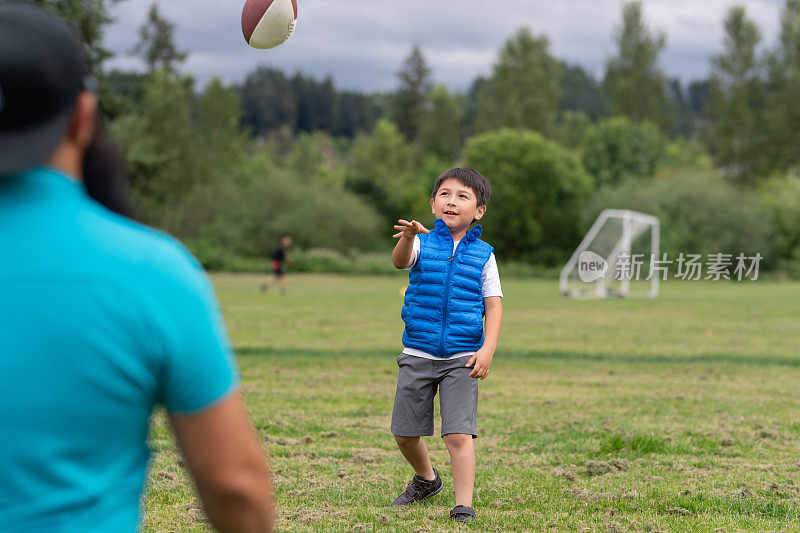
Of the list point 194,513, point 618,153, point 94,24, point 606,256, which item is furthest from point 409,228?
point 618,153

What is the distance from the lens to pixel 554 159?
186ft

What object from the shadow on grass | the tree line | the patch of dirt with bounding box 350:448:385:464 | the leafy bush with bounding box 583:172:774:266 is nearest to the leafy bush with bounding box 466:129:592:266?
the tree line

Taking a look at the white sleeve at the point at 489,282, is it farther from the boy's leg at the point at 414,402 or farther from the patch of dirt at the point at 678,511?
the patch of dirt at the point at 678,511

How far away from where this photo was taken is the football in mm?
6754

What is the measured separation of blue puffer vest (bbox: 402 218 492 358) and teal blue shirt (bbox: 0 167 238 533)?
3308 millimetres

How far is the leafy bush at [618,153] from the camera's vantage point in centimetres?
6731

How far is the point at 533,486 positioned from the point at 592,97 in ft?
473

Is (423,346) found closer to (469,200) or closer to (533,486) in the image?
(469,200)

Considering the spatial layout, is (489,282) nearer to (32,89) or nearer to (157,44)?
(32,89)

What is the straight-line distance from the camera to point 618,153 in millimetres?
67500

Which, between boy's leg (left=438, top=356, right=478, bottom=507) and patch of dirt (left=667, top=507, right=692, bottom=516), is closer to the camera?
boy's leg (left=438, top=356, right=478, bottom=507)

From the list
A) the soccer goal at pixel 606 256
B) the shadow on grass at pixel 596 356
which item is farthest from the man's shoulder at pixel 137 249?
the soccer goal at pixel 606 256

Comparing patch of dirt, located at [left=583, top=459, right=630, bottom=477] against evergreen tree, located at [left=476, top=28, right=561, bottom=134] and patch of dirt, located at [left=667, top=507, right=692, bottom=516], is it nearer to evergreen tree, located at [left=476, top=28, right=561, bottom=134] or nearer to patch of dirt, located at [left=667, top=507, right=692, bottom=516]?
patch of dirt, located at [left=667, top=507, right=692, bottom=516]

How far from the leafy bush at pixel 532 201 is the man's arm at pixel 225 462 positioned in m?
53.8
